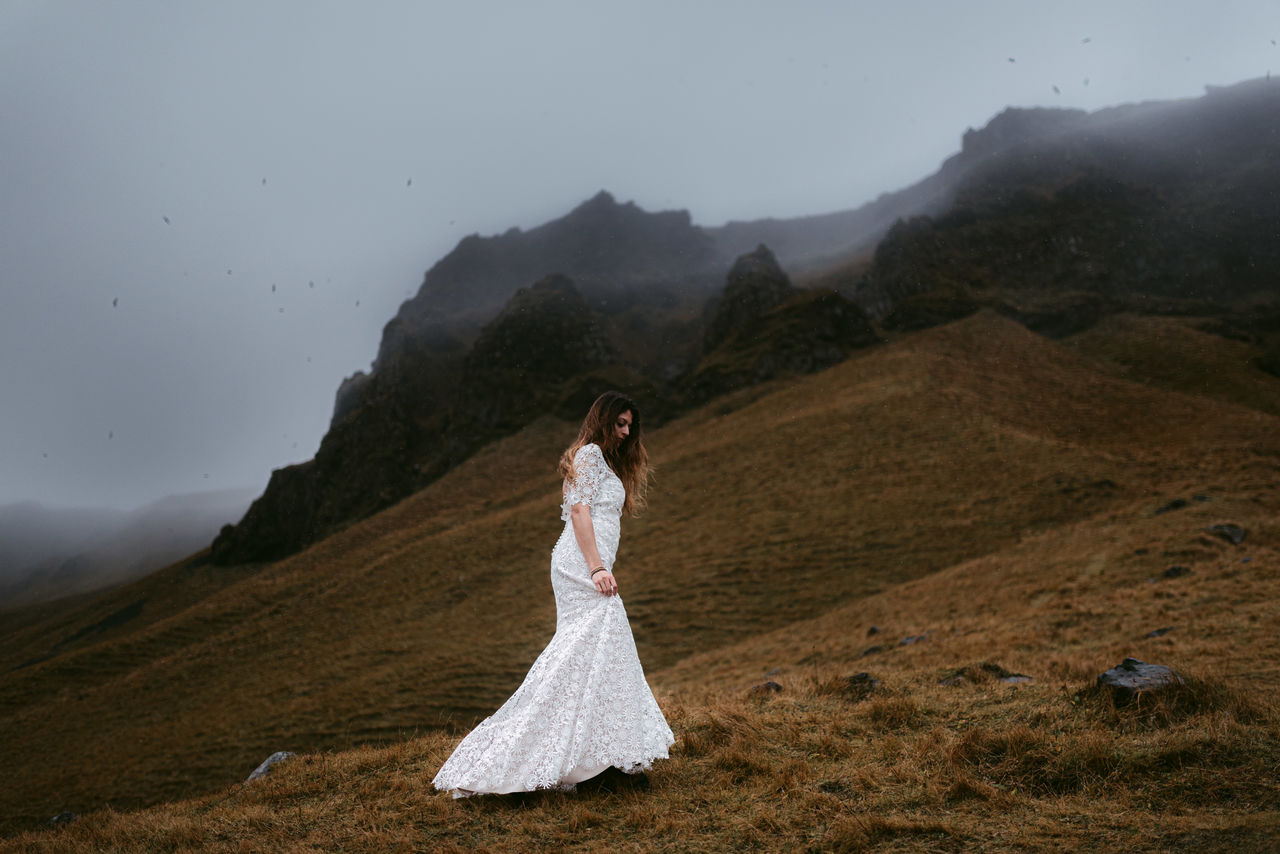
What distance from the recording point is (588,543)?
4949mm

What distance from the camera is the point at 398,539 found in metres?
41.7

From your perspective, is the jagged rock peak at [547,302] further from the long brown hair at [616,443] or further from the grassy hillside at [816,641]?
the long brown hair at [616,443]

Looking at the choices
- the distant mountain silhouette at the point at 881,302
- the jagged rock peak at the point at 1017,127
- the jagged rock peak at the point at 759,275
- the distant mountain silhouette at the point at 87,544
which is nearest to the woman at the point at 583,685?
Result: the distant mountain silhouette at the point at 881,302

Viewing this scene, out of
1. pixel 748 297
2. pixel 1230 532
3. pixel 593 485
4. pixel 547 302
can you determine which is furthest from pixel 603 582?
pixel 547 302

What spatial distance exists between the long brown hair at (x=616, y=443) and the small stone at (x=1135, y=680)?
4670 mm

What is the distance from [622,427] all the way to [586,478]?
54 centimetres

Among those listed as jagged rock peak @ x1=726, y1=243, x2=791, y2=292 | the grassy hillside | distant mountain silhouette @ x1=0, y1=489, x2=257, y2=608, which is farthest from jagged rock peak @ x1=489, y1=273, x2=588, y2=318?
distant mountain silhouette @ x1=0, y1=489, x2=257, y2=608

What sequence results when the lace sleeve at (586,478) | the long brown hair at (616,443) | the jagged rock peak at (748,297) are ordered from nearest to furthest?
the lace sleeve at (586,478)
the long brown hair at (616,443)
the jagged rock peak at (748,297)

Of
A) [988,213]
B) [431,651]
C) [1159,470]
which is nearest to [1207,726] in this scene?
[431,651]

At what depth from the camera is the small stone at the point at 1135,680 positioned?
19.2 feet

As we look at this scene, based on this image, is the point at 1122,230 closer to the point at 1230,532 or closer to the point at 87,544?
the point at 1230,532

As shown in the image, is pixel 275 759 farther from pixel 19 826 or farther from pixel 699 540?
pixel 699 540

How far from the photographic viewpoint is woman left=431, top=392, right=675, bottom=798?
15.5ft

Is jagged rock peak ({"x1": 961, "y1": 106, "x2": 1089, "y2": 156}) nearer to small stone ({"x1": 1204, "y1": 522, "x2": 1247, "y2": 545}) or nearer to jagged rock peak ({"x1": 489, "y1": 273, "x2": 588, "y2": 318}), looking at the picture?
jagged rock peak ({"x1": 489, "y1": 273, "x2": 588, "y2": 318})
